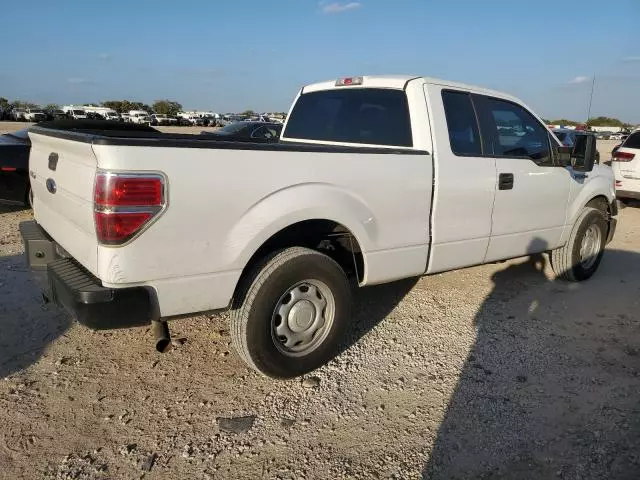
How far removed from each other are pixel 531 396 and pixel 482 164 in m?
1.82

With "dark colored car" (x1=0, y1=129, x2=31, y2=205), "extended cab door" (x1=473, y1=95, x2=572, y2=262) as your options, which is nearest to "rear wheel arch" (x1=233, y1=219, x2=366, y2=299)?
"extended cab door" (x1=473, y1=95, x2=572, y2=262)

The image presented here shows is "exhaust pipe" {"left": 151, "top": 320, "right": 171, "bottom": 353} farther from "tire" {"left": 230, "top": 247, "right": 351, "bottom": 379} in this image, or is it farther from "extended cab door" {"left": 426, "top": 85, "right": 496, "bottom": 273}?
"extended cab door" {"left": 426, "top": 85, "right": 496, "bottom": 273}

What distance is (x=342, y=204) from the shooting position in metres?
3.21

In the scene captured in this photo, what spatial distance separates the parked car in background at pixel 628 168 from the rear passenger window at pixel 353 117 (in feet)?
24.2

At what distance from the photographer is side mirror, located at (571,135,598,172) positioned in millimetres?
4680

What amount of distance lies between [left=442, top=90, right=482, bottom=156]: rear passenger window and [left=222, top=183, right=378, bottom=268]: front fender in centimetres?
112

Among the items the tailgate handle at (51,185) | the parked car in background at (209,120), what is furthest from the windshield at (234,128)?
the parked car in background at (209,120)

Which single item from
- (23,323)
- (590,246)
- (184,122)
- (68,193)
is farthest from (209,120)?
(68,193)

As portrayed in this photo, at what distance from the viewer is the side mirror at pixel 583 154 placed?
4.68m

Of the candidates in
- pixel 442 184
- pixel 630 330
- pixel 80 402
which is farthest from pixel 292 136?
pixel 630 330

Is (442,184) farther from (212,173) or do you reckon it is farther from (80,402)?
(80,402)

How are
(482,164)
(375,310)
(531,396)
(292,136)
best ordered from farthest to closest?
(292,136) → (375,310) → (482,164) → (531,396)

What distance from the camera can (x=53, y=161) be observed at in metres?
3.05

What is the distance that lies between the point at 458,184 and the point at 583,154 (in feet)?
5.52
